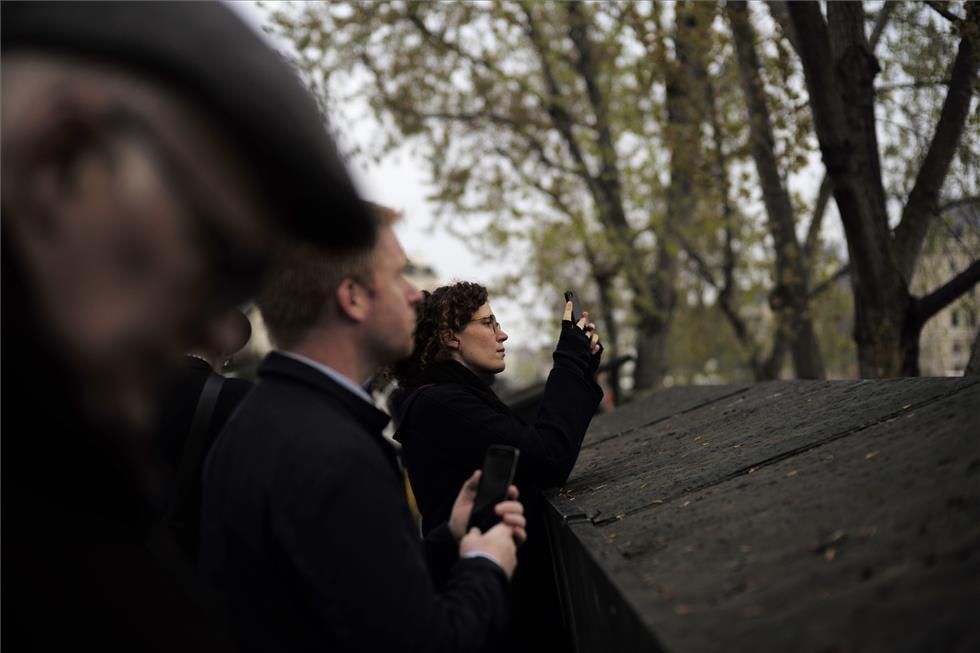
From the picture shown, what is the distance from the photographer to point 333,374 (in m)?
1.79

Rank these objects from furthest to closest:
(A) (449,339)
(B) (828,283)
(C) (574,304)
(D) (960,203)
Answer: (B) (828,283), (D) (960,203), (A) (449,339), (C) (574,304)

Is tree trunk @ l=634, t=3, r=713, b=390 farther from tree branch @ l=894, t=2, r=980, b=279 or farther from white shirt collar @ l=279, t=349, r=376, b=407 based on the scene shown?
white shirt collar @ l=279, t=349, r=376, b=407

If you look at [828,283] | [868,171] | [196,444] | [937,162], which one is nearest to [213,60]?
[196,444]

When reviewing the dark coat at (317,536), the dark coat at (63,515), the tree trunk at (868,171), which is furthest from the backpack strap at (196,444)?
the tree trunk at (868,171)

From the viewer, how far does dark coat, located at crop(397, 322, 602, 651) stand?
116 inches

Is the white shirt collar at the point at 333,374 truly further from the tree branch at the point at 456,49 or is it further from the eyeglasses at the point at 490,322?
the tree branch at the point at 456,49

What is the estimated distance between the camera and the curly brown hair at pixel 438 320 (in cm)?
350

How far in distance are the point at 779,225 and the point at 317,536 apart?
1075 centimetres

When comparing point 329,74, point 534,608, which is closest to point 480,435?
point 534,608

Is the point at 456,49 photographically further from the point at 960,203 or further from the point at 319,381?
the point at 319,381

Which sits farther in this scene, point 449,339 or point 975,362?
point 975,362

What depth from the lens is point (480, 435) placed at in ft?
9.60

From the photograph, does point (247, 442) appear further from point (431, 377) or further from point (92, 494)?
point (431, 377)

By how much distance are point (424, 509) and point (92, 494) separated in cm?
216
